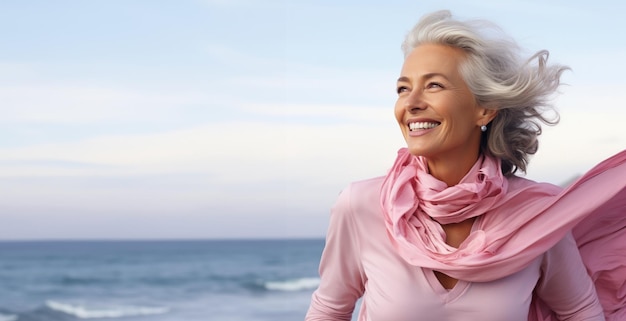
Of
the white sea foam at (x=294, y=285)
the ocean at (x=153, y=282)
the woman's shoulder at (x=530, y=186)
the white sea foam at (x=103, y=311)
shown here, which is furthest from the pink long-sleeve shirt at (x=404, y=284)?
the white sea foam at (x=294, y=285)

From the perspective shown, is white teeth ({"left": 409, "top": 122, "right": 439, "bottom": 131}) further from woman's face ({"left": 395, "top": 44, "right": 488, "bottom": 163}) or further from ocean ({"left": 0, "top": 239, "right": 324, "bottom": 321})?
ocean ({"left": 0, "top": 239, "right": 324, "bottom": 321})

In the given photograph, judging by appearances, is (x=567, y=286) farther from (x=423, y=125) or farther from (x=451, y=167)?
(x=423, y=125)

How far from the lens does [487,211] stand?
7.91 feet

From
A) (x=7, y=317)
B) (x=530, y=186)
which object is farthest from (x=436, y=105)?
(x=7, y=317)

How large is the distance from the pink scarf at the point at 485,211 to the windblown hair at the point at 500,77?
0.08 metres

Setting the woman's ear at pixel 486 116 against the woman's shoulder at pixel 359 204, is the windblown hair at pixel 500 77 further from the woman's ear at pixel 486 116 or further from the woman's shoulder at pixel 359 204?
the woman's shoulder at pixel 359 204

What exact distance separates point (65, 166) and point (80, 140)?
2.33ft

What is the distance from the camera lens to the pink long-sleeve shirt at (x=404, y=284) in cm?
231

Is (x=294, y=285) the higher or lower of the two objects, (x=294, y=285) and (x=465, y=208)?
the lower

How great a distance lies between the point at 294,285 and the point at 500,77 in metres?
17.5

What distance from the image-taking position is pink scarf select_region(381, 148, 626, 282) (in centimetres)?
232

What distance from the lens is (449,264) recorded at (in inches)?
91.2

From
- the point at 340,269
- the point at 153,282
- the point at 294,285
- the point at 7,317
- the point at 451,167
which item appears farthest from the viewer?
the point at 153,282

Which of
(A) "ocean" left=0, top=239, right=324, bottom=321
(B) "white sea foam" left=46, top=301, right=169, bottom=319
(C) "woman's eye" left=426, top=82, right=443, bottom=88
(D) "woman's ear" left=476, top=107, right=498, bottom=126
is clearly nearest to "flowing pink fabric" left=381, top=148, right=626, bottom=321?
(D) "woman's ear" left=476, top=107, right=498, bottom=126
